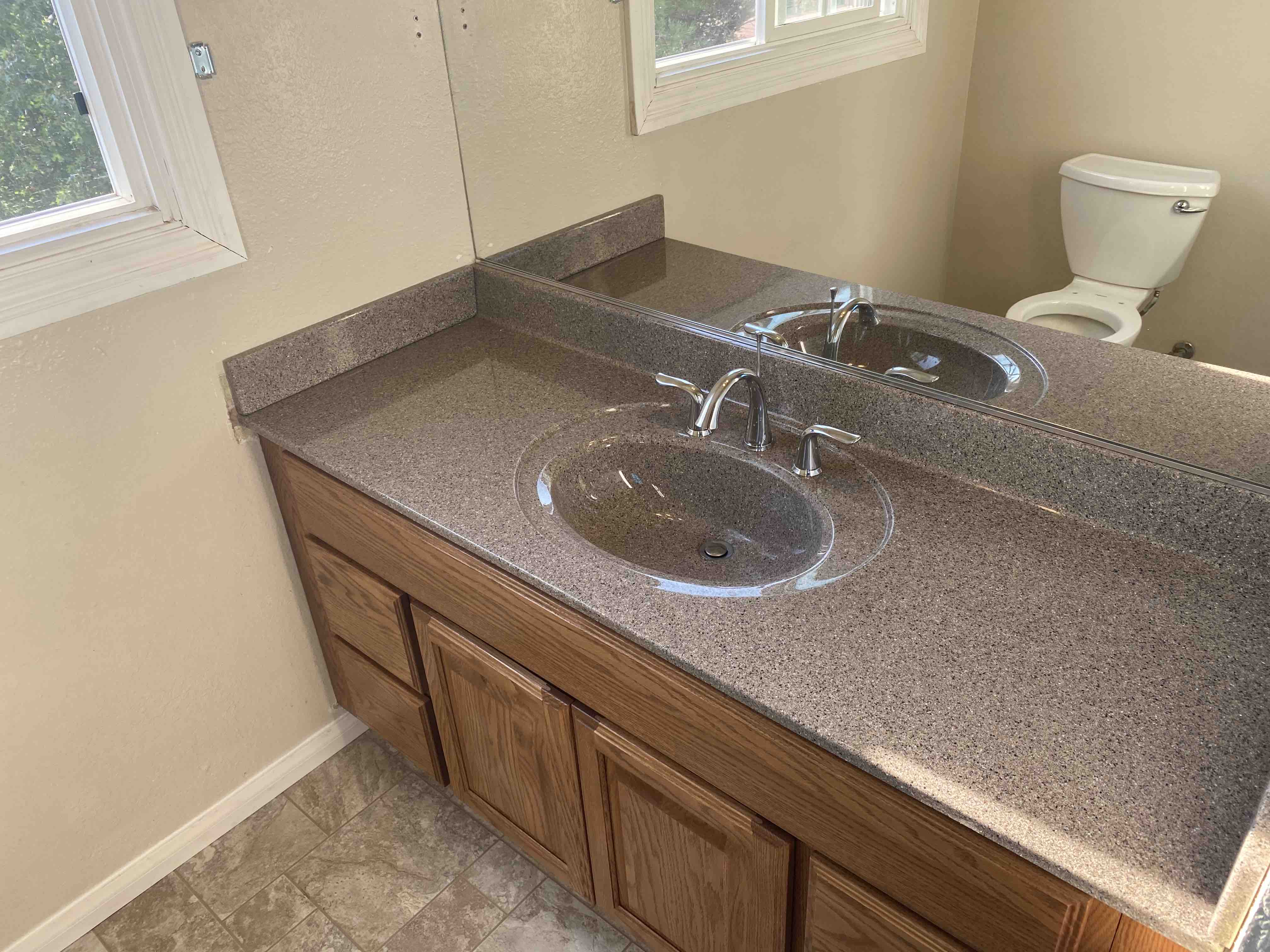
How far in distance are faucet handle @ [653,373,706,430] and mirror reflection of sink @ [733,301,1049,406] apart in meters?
0.16

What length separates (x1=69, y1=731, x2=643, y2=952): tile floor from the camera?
5.50 feet

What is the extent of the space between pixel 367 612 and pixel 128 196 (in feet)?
2.50

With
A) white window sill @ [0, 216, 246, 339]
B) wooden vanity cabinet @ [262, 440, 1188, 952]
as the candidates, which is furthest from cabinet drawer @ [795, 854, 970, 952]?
white window sill @ [0, 216, 246, 339]

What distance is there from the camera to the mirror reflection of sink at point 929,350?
124 cm

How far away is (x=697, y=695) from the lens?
1.08 m

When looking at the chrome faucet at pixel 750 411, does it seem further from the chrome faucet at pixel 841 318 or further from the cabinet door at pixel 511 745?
the cabinet door at pixel 511 745

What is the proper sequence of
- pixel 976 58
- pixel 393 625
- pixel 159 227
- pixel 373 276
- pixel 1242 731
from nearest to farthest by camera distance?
pixel 1242 731 → pixel 976 58 → pixel 159 227 → pixel 393 625 → pixel 373 276

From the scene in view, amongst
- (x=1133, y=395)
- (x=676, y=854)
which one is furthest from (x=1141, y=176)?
(x=676, y=854)

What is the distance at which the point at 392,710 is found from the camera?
1762mm

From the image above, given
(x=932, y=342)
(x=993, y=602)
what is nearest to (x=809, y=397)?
(x=932, y=342)

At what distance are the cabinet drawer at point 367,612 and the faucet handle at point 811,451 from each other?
68 cm

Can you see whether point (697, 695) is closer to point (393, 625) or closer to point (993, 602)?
point (993, 602)

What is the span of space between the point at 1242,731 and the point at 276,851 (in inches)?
65.8

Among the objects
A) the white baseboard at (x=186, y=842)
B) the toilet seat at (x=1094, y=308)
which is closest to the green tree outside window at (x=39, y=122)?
the white baseboard at (x=186, y=842)
